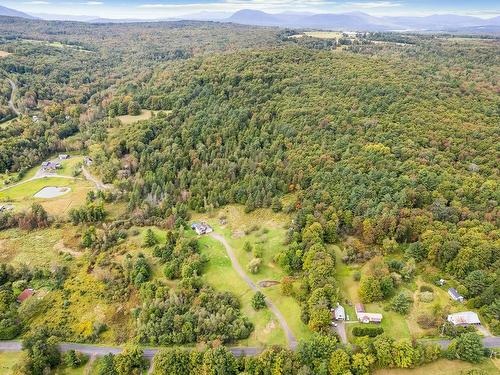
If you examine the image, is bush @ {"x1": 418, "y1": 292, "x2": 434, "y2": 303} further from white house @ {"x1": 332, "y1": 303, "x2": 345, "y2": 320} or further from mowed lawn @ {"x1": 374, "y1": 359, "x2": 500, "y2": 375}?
white house @ {"x1": 332, "y1": 303, "x2": 345, "y2": 320}

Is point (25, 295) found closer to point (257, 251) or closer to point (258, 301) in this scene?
point (258, 301)

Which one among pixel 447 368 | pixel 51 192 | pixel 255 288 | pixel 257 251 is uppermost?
pixel 257 251

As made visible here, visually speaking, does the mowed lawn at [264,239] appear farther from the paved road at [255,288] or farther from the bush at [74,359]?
the bush at [74,359]

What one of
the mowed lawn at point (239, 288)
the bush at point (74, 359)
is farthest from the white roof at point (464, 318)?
the bush at point (74, 359)

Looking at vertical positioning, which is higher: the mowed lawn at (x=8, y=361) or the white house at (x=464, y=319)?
the white house at (x=464, y=319)

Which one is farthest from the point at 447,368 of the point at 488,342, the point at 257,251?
the point at 257,251

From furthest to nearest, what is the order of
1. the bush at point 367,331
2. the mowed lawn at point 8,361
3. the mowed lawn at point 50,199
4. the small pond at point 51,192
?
the small pond at point 51,192 → the mowed lawn at point 50,199 → the bush at point 367,331 → the mowed lawn at point 8,361

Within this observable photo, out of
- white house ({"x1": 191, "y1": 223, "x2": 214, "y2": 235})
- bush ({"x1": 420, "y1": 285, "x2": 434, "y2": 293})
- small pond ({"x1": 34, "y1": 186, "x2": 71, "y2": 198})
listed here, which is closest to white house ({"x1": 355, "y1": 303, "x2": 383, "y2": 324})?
bush ({"x1": 420, "y1": 285, "x2": 434, "y2": 293})
